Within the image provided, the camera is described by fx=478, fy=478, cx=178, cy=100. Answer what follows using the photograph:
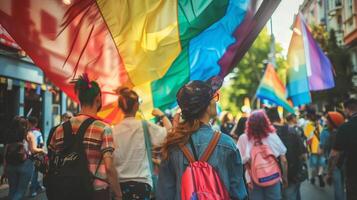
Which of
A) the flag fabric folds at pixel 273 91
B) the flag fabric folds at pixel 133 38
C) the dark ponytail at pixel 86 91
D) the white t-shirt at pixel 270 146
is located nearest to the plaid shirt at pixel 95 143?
the dark ponytail at pixel 86 91

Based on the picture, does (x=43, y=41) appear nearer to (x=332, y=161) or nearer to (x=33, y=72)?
(x=332, y=161)

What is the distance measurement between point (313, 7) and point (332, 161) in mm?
43193

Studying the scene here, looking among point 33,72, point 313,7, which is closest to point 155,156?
point 33,72

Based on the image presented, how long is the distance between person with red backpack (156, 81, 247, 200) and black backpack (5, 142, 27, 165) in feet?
14.9

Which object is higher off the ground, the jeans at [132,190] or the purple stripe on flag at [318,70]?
the purple stripe on flag at [318,70]

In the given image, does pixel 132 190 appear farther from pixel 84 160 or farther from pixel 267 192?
pixel 267 192

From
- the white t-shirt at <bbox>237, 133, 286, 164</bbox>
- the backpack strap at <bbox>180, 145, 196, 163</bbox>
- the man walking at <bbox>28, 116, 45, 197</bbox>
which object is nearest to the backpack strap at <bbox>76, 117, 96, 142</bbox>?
the backpack strap at <bbox>180, 145, 196, 163</bbox>

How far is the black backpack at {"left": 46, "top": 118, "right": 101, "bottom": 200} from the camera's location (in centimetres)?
362

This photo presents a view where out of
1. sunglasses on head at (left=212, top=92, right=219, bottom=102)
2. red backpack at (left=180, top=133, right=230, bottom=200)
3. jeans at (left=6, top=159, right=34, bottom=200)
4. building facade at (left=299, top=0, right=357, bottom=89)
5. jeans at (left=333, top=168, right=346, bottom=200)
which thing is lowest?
jeans at (left=333, top=168, right=346, bottom=200)

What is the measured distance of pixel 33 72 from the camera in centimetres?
1980

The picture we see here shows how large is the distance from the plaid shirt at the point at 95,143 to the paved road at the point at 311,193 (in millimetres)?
6584

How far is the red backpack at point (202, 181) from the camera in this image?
9.87 feet

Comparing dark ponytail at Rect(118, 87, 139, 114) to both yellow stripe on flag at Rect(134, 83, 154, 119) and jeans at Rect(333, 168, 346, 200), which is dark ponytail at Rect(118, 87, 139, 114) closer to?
yellow stripe on flag at Rect(134, 83, 154, 119)

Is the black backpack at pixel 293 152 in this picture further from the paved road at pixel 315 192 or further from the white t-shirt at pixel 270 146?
the paved road at pixel 315 192
